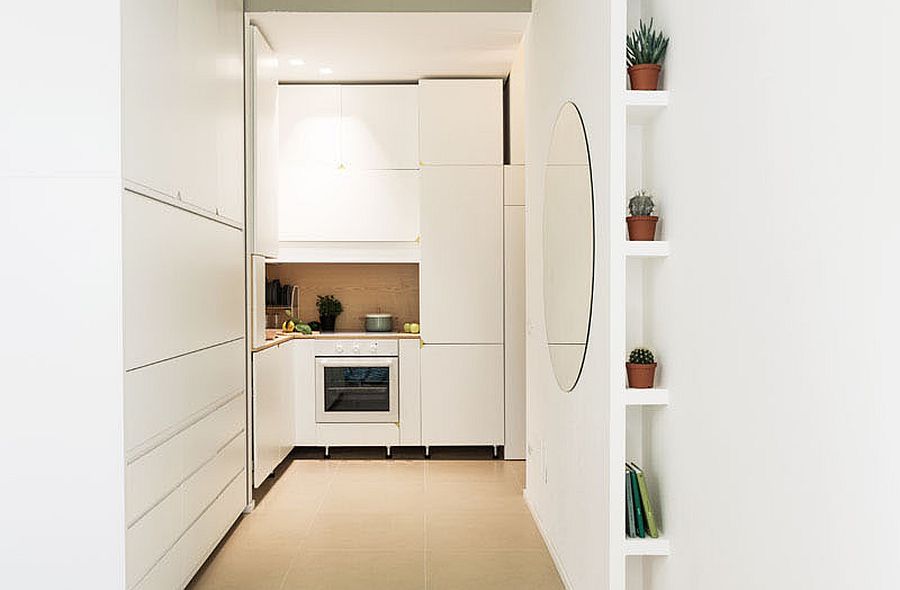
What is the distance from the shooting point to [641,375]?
8.40ft

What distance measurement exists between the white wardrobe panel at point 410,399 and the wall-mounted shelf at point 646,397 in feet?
12.3

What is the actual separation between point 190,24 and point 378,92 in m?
2.97

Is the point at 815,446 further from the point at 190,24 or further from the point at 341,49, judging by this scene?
the point at 341,49

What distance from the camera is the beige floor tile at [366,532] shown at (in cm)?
415

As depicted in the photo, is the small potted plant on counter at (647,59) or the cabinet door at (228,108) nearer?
the small potted plant on counter at (647,59)

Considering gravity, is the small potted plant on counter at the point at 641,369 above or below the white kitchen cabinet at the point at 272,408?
above

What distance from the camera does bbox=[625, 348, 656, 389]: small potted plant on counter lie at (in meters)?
2.56

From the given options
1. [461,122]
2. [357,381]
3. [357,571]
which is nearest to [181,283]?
[357,571]

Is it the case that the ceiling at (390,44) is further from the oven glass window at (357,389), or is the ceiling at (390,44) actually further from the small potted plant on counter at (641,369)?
Result: the small potted plant on counter at (641,369)

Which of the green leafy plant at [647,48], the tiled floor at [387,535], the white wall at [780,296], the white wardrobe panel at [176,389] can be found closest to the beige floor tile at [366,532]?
the tiled floor at [387,535]

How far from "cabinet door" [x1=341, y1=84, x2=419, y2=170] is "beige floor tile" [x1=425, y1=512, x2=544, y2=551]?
8.99 ft

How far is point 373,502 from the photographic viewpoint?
497 centimetres

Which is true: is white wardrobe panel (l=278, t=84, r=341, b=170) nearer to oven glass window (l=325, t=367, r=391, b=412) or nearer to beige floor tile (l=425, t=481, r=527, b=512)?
oven glass window (l=325, t=367, r=391, b=412)

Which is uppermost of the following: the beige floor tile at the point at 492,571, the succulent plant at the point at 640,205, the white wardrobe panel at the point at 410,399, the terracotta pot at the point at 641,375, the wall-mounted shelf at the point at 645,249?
the succulent plant at the point at 640,205
